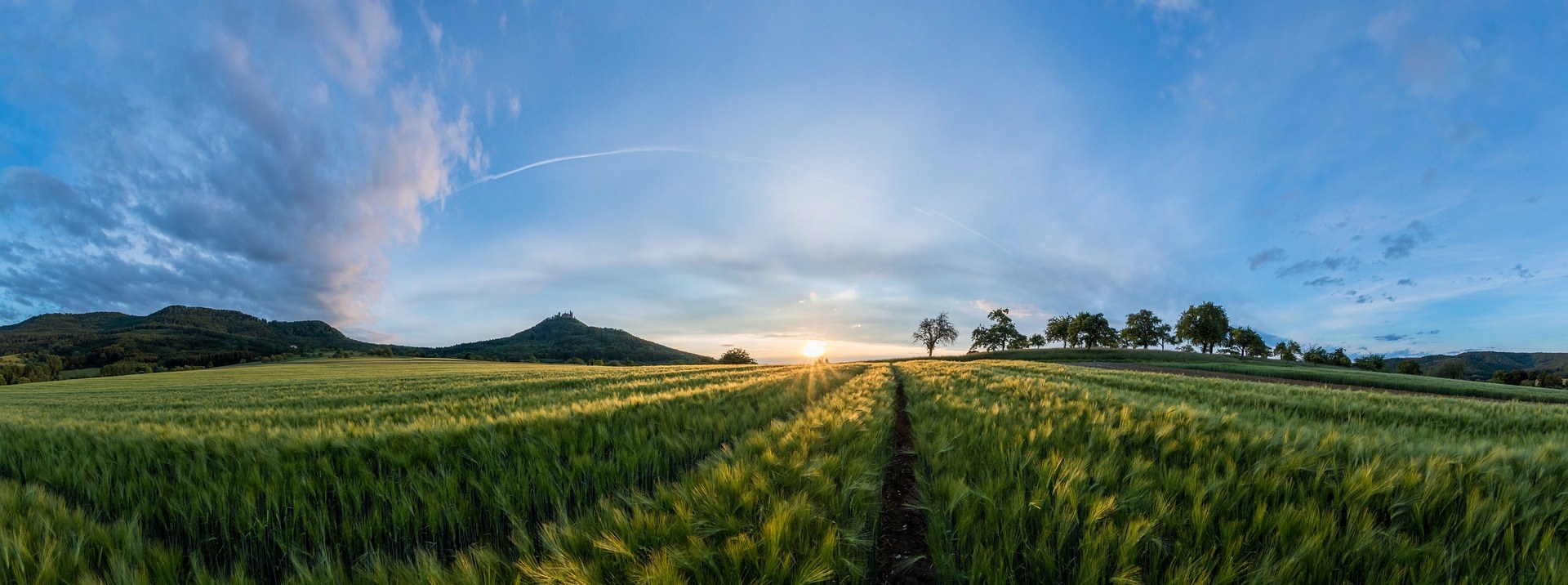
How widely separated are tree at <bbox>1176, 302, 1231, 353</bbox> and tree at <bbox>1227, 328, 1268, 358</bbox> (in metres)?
5.09

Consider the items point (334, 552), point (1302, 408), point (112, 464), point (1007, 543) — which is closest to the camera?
point (1007, 543)

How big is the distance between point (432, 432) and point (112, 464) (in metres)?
2.41

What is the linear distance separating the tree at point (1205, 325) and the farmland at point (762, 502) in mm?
A: 89666

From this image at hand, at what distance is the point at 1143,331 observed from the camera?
84625mm

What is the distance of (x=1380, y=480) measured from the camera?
9.12 feet

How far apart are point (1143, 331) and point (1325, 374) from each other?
54693 mm

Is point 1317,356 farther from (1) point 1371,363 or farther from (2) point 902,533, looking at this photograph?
(2) point 902,533

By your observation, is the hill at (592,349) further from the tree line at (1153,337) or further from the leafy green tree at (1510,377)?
the leafy green tree at (1510,377)

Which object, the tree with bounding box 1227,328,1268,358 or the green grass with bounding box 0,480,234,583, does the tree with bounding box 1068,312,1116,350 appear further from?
the green grass with bounding box 0,480,234,583

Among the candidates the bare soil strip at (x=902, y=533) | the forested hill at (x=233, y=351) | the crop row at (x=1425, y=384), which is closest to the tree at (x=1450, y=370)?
the crop row at (x=1425, y=384)

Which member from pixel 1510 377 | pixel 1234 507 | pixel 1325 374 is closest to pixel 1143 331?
pixel 1510 377

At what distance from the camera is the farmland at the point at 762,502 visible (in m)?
2.02

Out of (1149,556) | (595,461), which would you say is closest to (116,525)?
(595,461)

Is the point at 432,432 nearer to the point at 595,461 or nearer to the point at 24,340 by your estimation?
the point at 595,461
